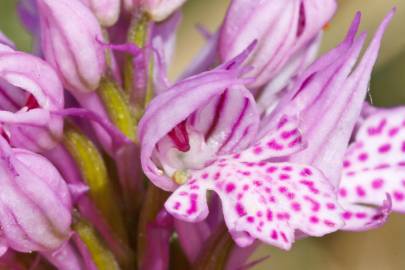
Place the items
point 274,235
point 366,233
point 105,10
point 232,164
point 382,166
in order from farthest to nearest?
1. point 366,233
2. point 382,166
3. point 105,10
4. point 232,164
5. point 274,235

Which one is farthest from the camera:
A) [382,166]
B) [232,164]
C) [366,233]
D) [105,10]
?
[366,233]

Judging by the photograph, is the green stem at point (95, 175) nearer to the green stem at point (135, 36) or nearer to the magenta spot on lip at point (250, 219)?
the green stem at point (135, 36)

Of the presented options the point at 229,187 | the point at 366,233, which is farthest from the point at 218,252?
the point at 366,233

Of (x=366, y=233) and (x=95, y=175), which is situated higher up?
(x=95, y=175)

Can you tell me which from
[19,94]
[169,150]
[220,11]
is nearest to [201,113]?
[169,150]

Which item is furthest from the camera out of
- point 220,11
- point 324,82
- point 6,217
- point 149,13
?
point 220,11

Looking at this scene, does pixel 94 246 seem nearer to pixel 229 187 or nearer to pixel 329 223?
pixel 229 187

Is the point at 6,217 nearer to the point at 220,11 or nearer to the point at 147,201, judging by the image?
the point at 147,201

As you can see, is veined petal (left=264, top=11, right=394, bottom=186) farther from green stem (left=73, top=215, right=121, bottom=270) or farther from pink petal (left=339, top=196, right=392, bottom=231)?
green stem (left=73, top=215, right=121, bottom=270)
